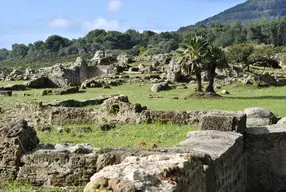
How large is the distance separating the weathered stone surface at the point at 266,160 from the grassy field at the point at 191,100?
38.9ft

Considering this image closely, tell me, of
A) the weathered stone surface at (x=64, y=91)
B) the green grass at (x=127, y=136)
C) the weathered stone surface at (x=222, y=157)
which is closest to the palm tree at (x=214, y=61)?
the weathered stone surface at (x=64, y=91)

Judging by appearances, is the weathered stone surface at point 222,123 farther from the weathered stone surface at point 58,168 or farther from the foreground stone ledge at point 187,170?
the weathered stone surface at point 58,168

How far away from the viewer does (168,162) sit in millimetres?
6102

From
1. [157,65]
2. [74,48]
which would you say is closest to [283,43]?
[74,48]

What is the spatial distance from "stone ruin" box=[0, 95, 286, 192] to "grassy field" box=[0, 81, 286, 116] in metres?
12.0

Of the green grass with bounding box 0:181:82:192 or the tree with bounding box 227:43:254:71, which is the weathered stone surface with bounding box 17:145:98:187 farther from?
the tree with bounding box 227:43:254:71

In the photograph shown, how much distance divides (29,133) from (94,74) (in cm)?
4442

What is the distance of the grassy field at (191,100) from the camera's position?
26.9 m

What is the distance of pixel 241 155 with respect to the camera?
10422 mm

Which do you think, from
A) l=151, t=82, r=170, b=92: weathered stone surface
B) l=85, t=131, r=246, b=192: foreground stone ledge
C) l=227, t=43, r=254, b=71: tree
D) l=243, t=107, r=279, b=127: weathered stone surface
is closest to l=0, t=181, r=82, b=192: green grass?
l=85, t=131, r=246, b=192: foreground stone ledge

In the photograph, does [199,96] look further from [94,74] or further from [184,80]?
[94,74]

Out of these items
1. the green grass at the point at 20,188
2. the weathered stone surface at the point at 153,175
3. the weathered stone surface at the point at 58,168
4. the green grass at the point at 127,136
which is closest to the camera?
the weathered stone surface at the point at 153,175

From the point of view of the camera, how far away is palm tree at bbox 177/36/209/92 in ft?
108

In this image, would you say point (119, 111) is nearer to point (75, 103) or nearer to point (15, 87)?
point (75, 103)
